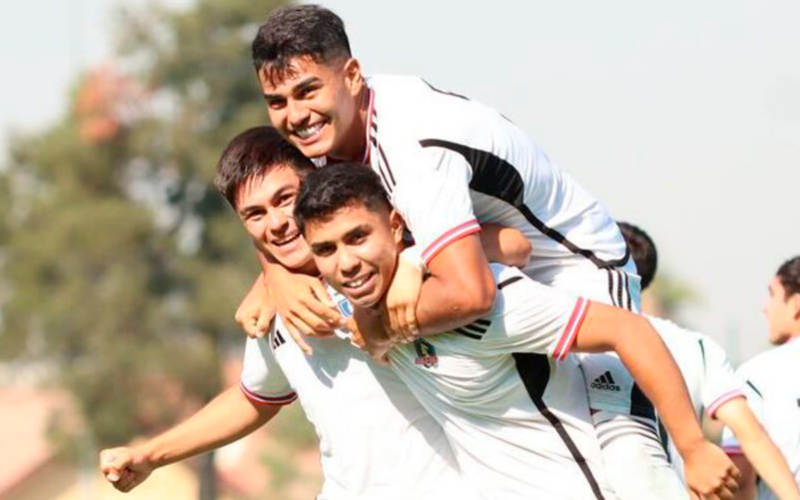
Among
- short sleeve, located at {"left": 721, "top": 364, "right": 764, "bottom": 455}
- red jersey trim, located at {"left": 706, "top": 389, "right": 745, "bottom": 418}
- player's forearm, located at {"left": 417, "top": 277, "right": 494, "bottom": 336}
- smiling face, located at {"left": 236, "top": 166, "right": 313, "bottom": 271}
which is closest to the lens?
player's forearm, located at {"left": 417, "top": 277, "right": 494, "bottom": 336}

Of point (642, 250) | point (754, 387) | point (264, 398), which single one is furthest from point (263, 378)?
point (754, 387)

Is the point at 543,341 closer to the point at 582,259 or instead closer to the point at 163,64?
the point at 582,259

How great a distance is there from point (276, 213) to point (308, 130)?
1.19 feet

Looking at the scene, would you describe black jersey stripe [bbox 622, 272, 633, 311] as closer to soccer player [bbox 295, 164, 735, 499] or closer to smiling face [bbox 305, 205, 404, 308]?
soccer player [bbox 295, 164, 735, 499]

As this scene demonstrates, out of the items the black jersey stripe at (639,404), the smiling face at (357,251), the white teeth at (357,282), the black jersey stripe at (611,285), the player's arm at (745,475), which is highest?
the smiling face at (357,251)

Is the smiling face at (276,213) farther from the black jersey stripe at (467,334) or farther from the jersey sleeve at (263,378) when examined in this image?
the black jersey stripe at (467,334)

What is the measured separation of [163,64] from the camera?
132 ft

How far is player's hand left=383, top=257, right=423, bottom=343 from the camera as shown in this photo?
5.15 meters

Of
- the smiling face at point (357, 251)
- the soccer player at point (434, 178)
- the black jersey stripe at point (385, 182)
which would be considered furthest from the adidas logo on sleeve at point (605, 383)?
the black jersey stripe at point (385, 182)

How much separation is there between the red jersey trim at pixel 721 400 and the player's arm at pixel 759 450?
0.6 inches

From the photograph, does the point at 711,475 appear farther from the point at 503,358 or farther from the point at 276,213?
the point at 276,213

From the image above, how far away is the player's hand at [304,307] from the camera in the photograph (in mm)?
5512

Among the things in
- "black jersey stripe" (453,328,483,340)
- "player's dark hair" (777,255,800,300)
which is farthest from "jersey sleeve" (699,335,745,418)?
"black jersey stripe" (453,328,483,340)

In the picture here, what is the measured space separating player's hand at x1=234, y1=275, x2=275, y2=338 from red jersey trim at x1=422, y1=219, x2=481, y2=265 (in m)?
0.95
